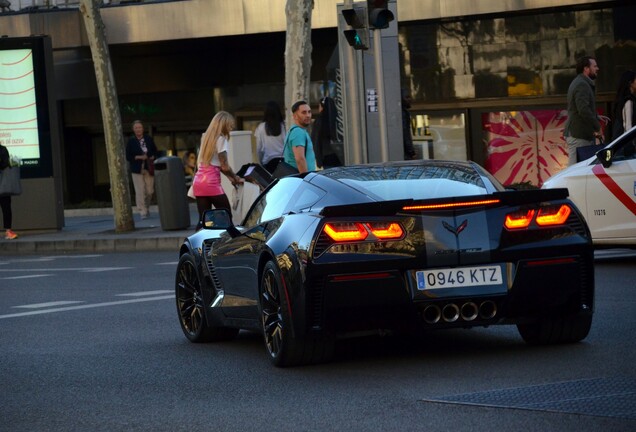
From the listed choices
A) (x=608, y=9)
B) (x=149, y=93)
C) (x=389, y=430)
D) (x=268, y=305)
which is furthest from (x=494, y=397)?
(x=149, y=93)

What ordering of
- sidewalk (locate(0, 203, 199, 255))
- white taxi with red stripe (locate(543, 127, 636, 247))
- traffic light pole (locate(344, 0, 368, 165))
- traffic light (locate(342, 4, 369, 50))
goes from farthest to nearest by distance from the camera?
1. sidewalk (locate(0, 203, 199, 255))
2. traffic light pole (locate(344, 0, 368, 165))
3. traffic light (locate(342, 4, 369, 50))
4. white taxi with red stripe (locate(543, 127, 636, 247))

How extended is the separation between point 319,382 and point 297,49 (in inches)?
706

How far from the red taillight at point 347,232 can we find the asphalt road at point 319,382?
0.76m

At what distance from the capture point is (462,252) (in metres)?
8.54

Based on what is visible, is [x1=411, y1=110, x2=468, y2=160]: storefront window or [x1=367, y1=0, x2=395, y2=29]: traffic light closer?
[x1=367, y1=0, x2=395, y2=29]: traffic light

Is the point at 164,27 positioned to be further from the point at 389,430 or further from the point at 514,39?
the point at 389,430

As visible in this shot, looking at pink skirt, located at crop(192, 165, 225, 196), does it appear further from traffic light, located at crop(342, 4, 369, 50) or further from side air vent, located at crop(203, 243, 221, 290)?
side air vent, located at crop(203, 243, 221, 290)

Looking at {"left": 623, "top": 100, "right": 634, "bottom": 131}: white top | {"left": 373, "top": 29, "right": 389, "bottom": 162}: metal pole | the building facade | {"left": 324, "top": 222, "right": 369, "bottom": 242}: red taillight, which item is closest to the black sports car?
{"left": 324, "top": 222, "right": 369, "bottom": 242}: red taillight

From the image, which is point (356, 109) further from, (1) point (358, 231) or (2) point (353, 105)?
(1) point (358, 231)

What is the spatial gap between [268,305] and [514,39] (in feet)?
75.9

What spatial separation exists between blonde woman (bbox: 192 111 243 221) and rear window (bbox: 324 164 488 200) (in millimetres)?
9041

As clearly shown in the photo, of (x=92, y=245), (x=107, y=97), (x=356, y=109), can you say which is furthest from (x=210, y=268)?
(x=107, y=97)

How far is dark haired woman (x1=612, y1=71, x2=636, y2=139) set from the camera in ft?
62.8

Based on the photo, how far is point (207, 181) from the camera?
62.3 feet
